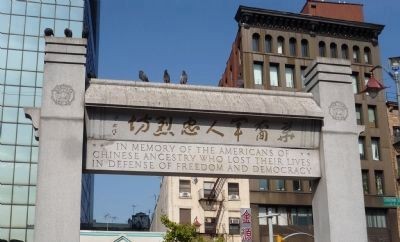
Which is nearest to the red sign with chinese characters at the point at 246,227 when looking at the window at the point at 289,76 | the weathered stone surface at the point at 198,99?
the weathered stone surface at the point at 198,99

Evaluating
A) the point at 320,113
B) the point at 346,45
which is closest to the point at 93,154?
the point at 320,113

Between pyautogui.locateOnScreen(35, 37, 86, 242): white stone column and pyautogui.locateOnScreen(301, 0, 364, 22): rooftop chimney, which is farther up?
pyautogui.locateOnScreen(301, 0, 364, 22): rooftop chimney

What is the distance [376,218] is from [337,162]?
128 feet

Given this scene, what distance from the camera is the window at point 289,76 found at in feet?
171

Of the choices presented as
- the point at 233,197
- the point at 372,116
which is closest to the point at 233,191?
the point at 233,197

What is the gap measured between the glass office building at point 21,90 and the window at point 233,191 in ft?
45.6

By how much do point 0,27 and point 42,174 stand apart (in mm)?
46241

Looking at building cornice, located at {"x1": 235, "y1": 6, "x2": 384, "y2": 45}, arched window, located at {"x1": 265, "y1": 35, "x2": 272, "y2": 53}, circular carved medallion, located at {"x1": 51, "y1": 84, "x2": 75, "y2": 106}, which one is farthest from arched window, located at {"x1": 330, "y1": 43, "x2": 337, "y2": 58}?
circular carved medallion, located at {"x1": 51, "y1": 84, "x2": 75, "y2": 106}

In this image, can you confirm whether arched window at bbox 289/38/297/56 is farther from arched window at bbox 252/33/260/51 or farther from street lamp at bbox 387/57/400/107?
street lamp at bbox 387/57/400/107

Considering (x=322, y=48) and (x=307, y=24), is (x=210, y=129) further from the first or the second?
(x=322, y=48)

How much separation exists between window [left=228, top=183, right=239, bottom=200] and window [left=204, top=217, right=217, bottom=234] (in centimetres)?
220

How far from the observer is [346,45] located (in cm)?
5506

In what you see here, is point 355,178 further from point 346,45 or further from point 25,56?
point 25,56

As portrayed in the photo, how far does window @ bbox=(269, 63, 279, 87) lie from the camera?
170ft
